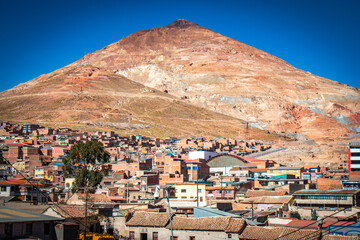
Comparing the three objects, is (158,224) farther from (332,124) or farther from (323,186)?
(332,124)

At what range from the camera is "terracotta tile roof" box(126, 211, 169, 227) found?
95.1 ft

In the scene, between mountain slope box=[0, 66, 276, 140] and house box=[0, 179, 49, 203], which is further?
mountain slope box=[0, 66, 276, 140]

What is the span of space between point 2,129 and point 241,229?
104 meters

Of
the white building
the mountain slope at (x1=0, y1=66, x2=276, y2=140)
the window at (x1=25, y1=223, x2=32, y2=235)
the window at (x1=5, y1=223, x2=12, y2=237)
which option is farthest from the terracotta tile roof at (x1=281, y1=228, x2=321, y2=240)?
the mountain slope at (x1=0, y1=66, x2=276, y2=140)

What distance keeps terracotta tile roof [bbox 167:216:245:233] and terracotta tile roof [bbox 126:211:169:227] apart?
67 cm

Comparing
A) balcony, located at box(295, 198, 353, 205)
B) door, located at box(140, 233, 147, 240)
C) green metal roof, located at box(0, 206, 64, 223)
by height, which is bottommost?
door, located at box(140, 233, 147, 240)

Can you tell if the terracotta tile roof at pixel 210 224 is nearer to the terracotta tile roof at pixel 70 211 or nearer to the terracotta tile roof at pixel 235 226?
the terracotta tile roof at pixel 235 226

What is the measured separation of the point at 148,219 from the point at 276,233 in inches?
297

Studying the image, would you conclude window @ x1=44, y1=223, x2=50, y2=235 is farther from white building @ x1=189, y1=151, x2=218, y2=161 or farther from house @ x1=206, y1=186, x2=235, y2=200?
white building @ x1=189, y1=151, x2=218, y2=161

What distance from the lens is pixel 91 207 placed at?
33.1 meters

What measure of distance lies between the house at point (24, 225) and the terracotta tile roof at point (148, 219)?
233 inches

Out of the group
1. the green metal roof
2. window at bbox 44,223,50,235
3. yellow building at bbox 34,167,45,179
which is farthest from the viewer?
yellow building at bbox 34,167,45,179

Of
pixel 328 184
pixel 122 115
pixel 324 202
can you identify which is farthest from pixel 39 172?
pixel 122 115

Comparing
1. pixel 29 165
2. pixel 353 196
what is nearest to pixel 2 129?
pixel 29 165
